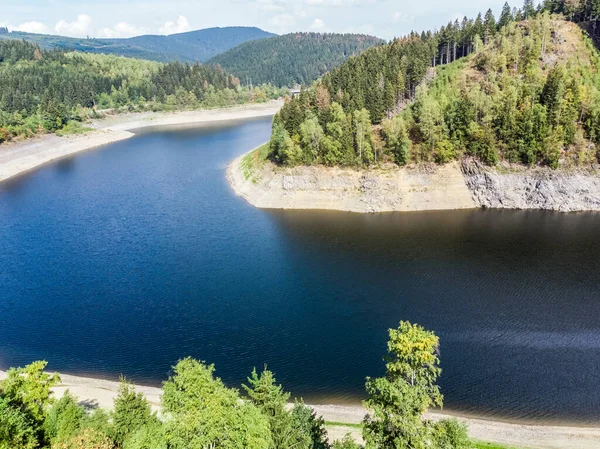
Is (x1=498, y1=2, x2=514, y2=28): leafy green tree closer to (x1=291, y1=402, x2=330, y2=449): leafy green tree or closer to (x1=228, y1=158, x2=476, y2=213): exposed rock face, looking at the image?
(x1=228, y1=158, x2=476, y2=213): exposed rock face

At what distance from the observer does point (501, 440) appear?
31516 millimetres

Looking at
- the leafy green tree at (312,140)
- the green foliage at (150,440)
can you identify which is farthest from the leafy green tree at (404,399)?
the leafy green tree at (312,140)

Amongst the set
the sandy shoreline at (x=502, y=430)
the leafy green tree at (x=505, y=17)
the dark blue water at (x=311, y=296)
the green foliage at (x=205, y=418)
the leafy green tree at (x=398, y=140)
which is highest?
the leafy green tree at (x=505, y=17)

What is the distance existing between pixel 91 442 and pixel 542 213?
245ft

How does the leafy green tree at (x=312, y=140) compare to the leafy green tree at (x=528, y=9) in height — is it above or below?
below

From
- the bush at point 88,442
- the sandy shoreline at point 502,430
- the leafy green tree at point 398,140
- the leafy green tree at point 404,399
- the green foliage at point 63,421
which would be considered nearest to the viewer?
the leafy green tree at point 404,399

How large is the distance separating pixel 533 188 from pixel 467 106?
60.6 ft

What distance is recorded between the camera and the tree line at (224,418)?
738 inches

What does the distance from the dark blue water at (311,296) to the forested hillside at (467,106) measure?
12497mm

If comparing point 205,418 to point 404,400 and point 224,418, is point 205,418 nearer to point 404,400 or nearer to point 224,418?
point 224,418

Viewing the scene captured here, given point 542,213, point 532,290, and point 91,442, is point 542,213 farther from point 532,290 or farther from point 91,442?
point 91,442

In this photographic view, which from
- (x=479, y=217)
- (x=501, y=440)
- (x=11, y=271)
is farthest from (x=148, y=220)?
(x=501, y=440)

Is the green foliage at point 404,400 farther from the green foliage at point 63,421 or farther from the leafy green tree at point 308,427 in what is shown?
the green foliage at point 63,421

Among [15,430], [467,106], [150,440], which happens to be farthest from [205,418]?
[467,106]
